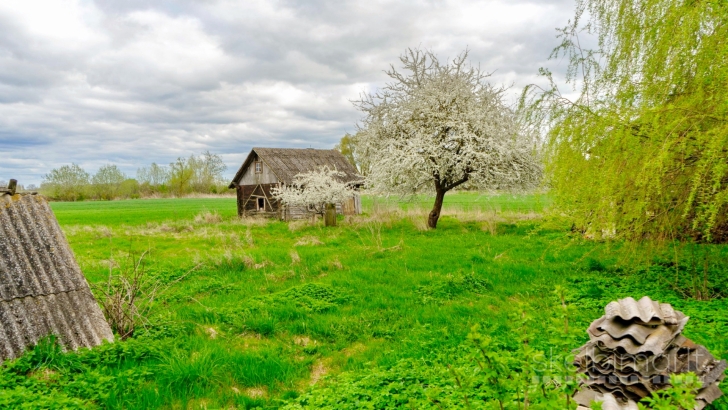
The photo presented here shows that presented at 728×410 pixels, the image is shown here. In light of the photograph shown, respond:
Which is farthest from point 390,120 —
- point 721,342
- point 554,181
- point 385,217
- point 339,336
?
point 721,342

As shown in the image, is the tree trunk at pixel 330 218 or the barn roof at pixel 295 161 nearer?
the tree trunk at pixel 330 218

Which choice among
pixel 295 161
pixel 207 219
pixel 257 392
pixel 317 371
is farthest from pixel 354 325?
pixel 295 161

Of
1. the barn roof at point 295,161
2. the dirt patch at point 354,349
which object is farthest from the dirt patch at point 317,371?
the barn roof at point 295,161

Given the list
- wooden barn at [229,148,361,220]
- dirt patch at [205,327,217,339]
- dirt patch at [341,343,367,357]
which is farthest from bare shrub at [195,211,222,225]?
dirt patch at [341,343,367,357]

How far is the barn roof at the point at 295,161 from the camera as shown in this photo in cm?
2431

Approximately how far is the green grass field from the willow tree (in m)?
4.54

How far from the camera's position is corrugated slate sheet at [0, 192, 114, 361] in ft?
15.2

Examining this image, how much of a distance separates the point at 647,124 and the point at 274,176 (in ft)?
68.9

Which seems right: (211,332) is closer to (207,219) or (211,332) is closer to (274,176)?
(207,219)

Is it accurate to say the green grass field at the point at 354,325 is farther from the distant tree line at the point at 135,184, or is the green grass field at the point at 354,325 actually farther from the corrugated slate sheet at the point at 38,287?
the distant tree line at the point at 135,184

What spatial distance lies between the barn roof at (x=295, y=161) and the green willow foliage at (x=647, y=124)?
18072mm

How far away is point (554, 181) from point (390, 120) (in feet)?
34.2

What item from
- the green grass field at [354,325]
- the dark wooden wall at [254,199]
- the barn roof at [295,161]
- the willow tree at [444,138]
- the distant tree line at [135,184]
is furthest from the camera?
the distant tree line at [135,184]

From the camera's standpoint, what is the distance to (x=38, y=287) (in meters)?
4.93
